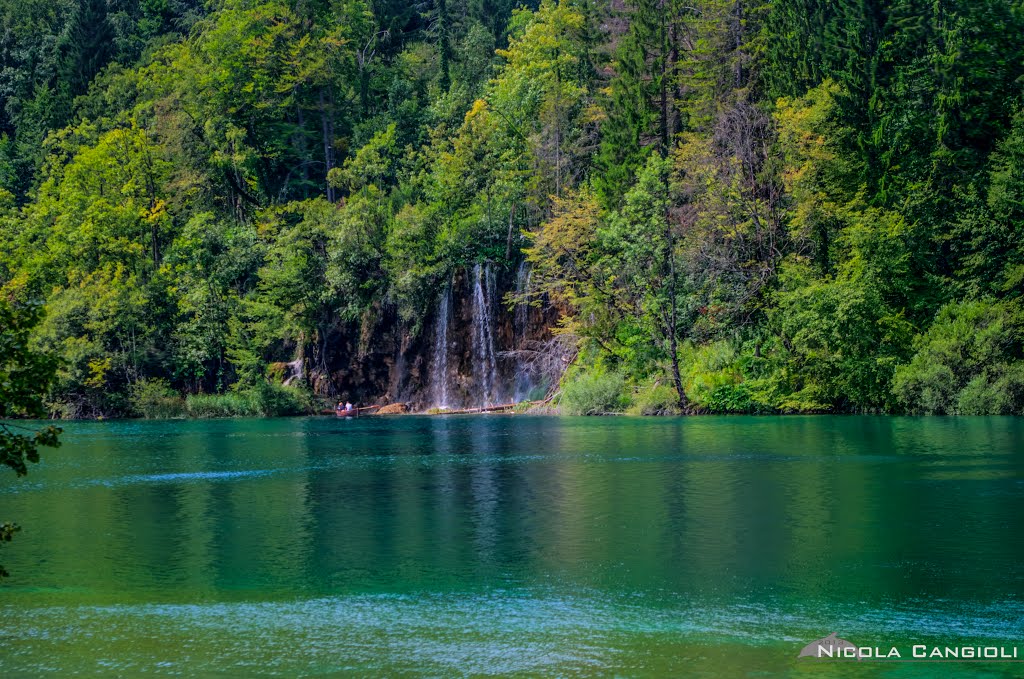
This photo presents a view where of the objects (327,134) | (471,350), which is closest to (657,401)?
(471,350)

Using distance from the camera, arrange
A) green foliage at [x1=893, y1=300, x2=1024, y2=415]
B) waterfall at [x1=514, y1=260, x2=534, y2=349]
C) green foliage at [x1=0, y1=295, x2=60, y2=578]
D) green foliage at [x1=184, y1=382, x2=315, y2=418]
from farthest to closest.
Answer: green foliage at [x1=184, y1=382, x2=315, y2=418] < waterfall at [x1=514, y1=260, x2=534, y2=349] < green foliage at [x1=893, y1=300, x2=1024, y2=415] < green foliage at [x1=0, y1=295, x2=60, y2=578]

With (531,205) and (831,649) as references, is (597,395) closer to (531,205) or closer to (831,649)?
(531,205)

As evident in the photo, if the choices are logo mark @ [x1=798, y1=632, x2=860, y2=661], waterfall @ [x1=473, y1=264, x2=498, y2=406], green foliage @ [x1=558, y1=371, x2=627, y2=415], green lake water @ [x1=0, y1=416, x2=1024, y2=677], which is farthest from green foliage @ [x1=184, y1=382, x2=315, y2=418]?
logo mark @ [x1=798, y1=632, x2=860, y2=661]

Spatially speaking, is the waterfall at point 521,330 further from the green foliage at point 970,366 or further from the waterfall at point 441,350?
the green foliage at point 970,366

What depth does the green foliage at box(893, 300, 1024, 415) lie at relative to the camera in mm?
51188

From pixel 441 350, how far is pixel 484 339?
318 cm

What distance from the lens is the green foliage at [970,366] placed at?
2015 inches

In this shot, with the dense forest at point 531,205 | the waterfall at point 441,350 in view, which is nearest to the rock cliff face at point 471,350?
the waterfall at point 441,350

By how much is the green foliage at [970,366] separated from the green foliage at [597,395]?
1591 centimetres

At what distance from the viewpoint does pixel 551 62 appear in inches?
3290

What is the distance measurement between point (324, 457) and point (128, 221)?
171ft

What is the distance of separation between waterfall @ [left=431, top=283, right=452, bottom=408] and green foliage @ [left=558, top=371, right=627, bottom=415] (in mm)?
11830

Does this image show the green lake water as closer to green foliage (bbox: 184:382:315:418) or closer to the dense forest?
the dense forest

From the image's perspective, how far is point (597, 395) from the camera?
212 feet
